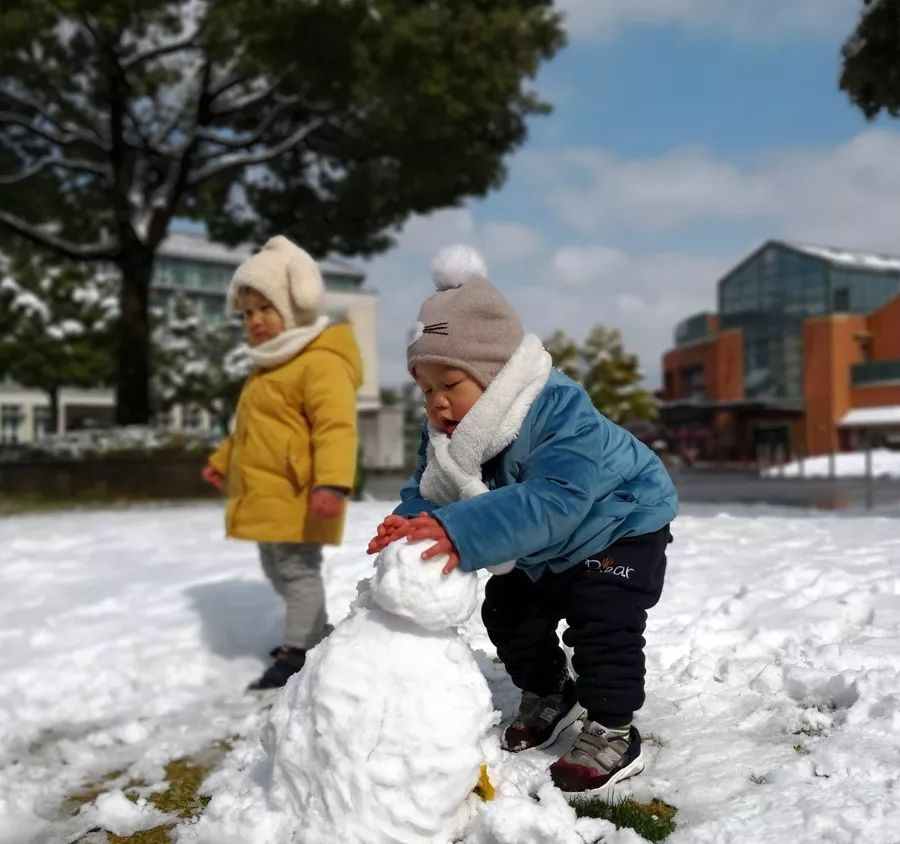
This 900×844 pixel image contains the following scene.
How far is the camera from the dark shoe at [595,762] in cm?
232

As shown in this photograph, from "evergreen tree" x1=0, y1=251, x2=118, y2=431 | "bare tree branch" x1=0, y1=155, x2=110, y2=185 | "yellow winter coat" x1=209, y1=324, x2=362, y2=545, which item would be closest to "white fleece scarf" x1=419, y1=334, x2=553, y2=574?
"yellow winter coat" x1=209, y1=324, x2=362, y2=545

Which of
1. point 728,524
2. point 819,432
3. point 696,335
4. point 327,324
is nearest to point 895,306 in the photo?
point 819,432

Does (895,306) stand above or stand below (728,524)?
above

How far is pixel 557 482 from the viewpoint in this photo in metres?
2.20

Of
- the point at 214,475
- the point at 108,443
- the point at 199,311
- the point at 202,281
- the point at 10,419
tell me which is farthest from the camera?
the point at 202,281

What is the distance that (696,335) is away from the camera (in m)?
55.9

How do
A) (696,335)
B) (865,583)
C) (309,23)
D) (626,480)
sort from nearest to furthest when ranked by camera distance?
(626,480), (865,583), (309,23), (696,335)

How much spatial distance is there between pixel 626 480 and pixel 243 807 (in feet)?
4.15

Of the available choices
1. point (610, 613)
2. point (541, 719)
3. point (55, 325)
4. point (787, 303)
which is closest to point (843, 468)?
point (787, 303)

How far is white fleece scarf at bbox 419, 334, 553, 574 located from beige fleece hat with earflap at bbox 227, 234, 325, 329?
1.89 metres

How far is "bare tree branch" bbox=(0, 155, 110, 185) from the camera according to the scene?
565 inches

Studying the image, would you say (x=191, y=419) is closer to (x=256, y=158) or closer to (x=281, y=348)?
(x=256, y=158)

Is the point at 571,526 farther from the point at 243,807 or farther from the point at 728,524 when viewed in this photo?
the point at 728,524

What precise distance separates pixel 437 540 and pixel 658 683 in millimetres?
1427
